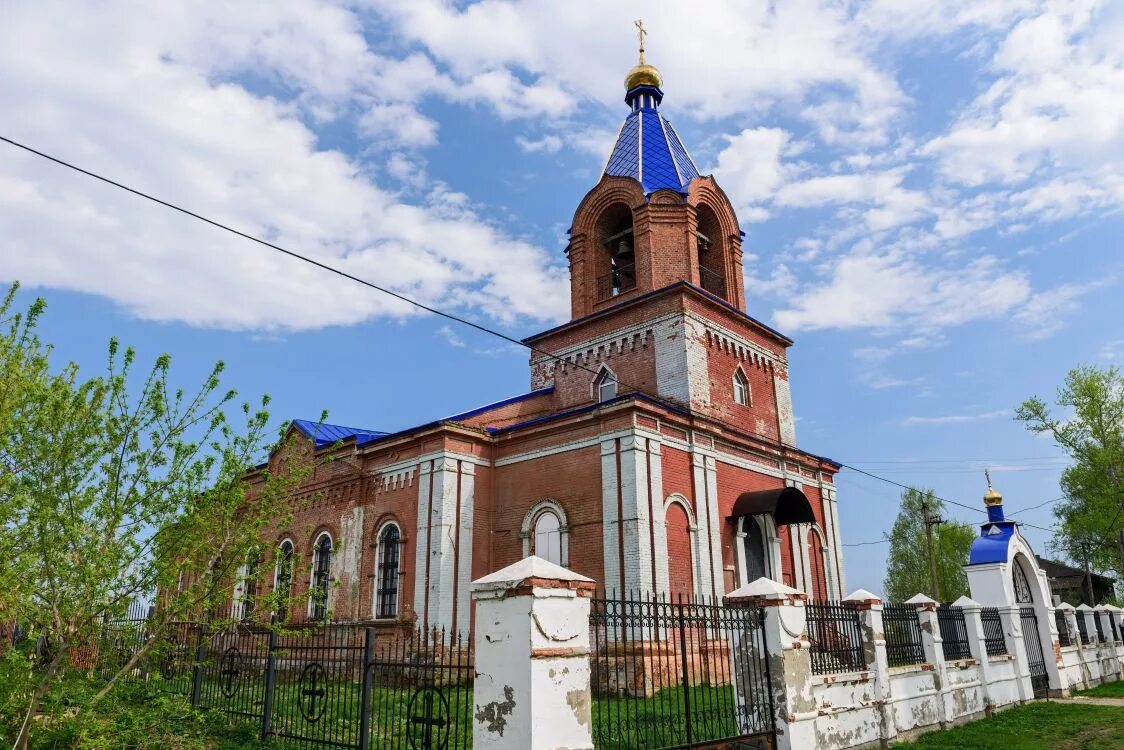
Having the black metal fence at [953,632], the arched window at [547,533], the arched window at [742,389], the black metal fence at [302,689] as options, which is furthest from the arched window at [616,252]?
the black metal fence at [302,689]

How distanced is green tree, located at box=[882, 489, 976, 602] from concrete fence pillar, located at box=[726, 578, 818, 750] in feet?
97.6

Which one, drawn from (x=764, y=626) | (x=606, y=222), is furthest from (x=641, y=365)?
(x=764, y=626)

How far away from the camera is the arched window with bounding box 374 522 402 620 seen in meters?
16.0

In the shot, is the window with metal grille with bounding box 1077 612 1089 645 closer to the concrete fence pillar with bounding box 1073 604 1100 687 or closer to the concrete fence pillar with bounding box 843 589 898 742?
the concrete fence pillar with bounding box 1073 604 1100 687

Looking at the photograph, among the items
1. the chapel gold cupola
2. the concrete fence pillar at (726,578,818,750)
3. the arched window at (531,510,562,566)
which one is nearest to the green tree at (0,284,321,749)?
the concrete fence pillar at (726,578,818,750)

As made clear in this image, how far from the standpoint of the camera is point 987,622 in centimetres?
1345

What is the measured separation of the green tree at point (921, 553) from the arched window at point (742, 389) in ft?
69.3

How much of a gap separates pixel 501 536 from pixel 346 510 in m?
4.07

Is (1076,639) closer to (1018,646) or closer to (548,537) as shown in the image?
(1018,646)

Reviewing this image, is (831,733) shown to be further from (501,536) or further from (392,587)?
(392,587)

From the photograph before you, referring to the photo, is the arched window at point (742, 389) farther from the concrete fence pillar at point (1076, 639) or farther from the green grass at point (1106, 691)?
the green grass at point (1106, 691)

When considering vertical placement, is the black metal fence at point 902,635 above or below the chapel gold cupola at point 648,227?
below

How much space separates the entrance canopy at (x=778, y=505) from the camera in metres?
15.1

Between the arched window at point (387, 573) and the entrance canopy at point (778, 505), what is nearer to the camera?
the entrance canopy at point (778, 505)
